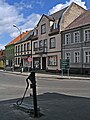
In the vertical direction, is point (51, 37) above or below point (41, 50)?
above

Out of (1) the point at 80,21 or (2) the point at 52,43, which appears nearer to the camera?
(1) the point at 80,21

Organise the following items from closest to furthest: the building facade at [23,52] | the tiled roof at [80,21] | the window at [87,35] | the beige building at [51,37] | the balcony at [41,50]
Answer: the window at [87,35] < the tiled roof at [80,21] < the beige building at [51,37] < the balcony at [41,50] < the building facade at [23,52]

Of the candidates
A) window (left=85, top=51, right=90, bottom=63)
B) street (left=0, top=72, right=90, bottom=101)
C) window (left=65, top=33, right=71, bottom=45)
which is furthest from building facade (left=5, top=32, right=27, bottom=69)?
street (left=0, top=72, right=90, bottom=101)

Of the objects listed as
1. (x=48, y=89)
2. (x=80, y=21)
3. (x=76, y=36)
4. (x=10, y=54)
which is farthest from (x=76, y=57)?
(x=10, y=54)

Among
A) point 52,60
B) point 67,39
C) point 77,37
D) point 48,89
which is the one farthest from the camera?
point 52,60

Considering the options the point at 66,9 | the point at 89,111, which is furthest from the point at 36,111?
the point at 66,9

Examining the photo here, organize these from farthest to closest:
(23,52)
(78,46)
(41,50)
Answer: (23,52) → (41,50) → (78,46)

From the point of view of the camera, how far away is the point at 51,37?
43.2 meters

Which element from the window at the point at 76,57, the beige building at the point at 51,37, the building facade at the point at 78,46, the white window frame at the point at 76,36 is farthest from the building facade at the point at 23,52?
the white window frame at the point at 76,36

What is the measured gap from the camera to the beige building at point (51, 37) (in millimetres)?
41062

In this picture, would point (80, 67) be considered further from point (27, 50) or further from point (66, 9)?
point (27, 50)

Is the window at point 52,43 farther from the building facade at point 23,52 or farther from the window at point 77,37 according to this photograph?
the building facade at point 23,52

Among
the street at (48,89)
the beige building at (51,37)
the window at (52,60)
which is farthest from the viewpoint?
the window at (52,60)

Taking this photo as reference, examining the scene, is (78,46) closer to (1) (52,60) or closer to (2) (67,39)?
(2) (67,39)
